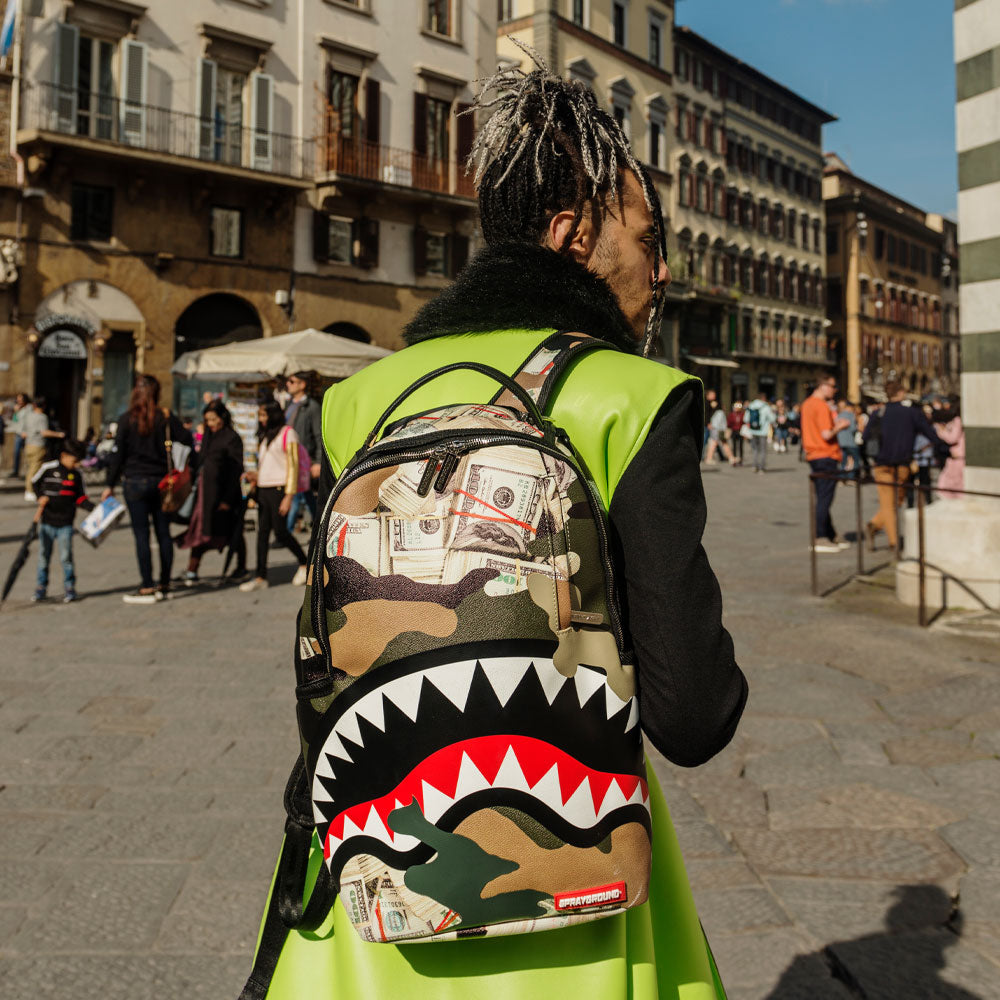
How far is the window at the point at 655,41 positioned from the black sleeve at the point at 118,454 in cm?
3581

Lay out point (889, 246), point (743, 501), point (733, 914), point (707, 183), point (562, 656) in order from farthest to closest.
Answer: point (889, 246), point (707, 183), point (743, 501), point (733, 914), point (562, 656)

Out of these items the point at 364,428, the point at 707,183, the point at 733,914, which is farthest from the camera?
the point at 707,183

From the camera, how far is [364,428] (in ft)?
4.56

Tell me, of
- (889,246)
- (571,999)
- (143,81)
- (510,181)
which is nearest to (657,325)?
(510,181)

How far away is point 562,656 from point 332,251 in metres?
26.1

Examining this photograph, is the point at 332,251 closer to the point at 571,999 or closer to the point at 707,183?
the point at 707,183

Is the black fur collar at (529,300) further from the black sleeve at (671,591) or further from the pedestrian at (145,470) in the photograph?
the pedestrian at (145,470)

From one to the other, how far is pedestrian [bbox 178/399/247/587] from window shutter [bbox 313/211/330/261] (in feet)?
56.7

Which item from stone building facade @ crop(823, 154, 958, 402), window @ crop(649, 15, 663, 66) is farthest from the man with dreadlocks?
stone building facade @ crop(823, 154, 958, 402)

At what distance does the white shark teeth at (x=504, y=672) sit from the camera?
1.04m

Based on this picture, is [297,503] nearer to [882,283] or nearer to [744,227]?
[744,227]

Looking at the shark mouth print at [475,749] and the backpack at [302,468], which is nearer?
the shark mouth print at [475,749]

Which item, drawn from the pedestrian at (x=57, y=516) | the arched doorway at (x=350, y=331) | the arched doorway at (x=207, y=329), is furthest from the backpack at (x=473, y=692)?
the arched doorway at (x=350, y=331)

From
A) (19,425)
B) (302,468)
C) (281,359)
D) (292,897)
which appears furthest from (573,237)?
(19,425)
